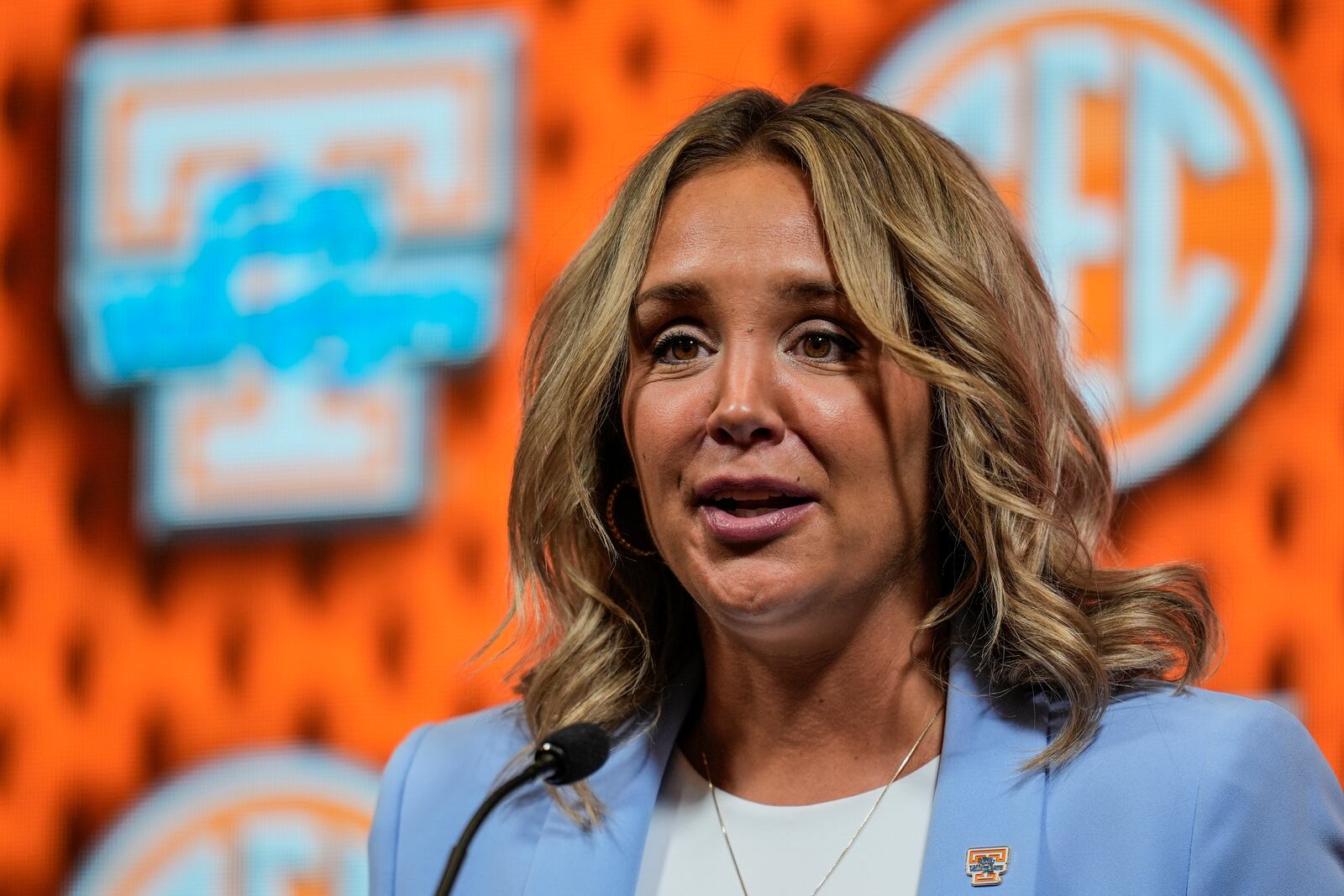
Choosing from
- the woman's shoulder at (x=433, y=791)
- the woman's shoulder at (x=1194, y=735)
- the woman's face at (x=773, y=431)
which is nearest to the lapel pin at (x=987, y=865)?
the woman's shoulder at (x=1194, y=735)

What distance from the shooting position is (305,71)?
9.08 feet

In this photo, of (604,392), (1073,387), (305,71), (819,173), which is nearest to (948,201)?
(819,173)

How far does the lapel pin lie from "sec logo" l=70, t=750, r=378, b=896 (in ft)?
4.60

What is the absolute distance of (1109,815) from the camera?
4.45 ft

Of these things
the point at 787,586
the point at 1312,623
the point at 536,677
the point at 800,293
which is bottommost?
the point at 1312,623

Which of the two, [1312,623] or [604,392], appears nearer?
[604,392]

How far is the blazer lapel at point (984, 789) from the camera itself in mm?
1363

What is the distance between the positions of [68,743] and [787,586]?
67.5 inches

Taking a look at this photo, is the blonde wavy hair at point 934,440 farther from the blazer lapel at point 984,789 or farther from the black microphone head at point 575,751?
the black microphone head at point 575,751

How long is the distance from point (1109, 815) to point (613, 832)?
0.46 meters

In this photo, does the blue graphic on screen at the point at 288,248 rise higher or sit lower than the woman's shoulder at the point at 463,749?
higher

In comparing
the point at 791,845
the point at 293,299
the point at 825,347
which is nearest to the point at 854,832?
the point at 791,845

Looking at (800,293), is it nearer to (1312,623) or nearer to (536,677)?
(536,677)

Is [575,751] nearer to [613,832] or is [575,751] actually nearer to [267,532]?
[613,832]
